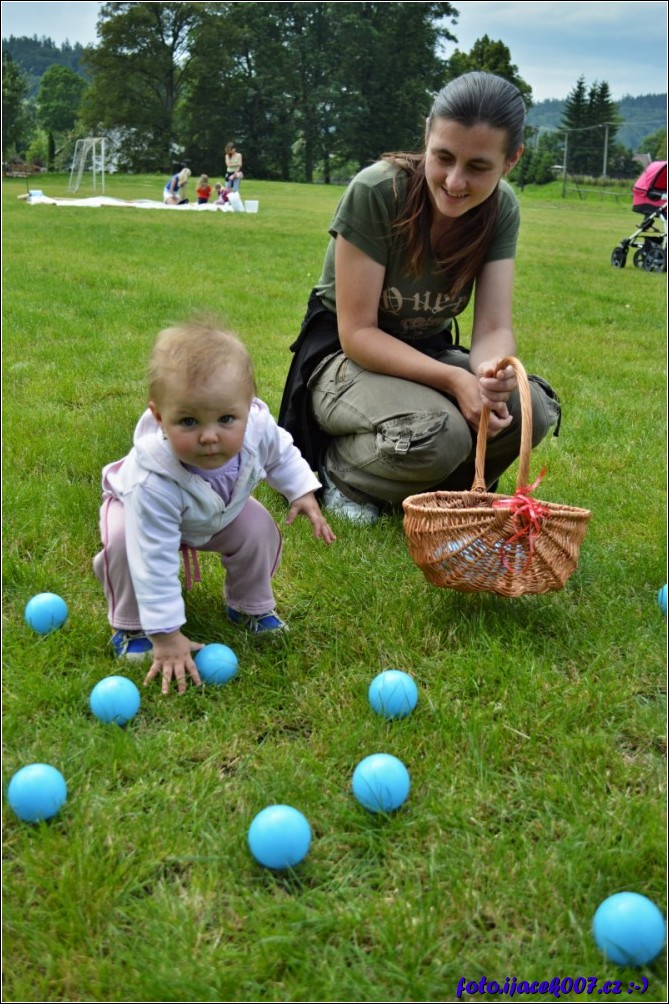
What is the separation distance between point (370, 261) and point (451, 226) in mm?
314

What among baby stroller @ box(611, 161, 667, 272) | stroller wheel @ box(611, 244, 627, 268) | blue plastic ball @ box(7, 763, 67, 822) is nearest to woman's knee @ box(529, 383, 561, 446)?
blue plastic ball @ box(7, 763, 67, 822)

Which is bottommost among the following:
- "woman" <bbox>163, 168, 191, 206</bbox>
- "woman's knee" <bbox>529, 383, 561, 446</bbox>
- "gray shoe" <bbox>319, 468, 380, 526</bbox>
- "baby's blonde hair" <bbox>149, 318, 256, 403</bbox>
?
"gray shoe" <bbox>319, 468, 380, 526</bbox>

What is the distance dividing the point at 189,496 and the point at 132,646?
0.48 meters

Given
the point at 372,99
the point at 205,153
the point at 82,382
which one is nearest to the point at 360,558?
the point at 82,382

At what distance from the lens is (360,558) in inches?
124

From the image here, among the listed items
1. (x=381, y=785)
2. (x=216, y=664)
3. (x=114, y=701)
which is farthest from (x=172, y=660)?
(x=381, y=785)

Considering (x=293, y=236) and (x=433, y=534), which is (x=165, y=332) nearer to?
(x=433, y=534)

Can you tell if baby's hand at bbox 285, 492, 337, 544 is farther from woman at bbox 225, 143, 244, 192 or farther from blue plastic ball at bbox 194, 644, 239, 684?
woman at bbox 225, 143, 244, 192

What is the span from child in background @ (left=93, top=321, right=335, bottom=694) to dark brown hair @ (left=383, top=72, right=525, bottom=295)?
107 cm

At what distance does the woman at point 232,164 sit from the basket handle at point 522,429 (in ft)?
59.0

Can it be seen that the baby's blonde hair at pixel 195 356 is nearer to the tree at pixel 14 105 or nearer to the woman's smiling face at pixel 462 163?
the woman's smiling face at pixel 462 163

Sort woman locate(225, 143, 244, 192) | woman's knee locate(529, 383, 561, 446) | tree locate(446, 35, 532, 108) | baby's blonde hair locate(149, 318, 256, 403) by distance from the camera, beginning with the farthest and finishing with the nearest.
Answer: woman locate(225, 143, 244, 192), tree locate(446, 35, 532, 108), woman's knee locate(529, 383, 561, 446), baby's blonde hair locate(149, 318, 256, 403)

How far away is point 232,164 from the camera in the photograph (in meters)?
19.6

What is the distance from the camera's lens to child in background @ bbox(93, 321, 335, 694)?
7.36 ft
